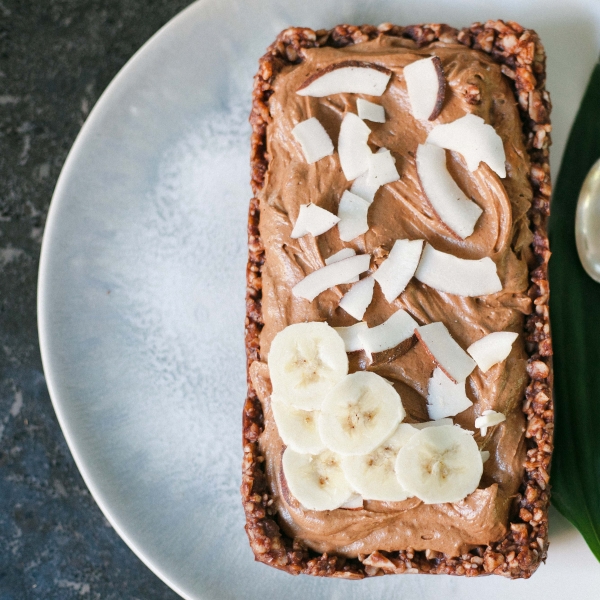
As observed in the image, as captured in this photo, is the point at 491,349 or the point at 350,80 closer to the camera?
the point at 491,349

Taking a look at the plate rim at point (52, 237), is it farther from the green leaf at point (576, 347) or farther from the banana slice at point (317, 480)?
the green leaf at point (576, 347)

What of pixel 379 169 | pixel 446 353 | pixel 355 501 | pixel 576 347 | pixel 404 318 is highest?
pixel 379 169

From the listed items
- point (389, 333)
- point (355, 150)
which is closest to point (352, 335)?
point (389, 333)

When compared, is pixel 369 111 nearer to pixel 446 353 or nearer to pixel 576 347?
pixel 446 353

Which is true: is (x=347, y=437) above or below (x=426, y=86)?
below

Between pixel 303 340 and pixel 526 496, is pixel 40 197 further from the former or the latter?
pixel 526 496

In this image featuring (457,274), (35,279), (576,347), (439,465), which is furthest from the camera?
(35,279)

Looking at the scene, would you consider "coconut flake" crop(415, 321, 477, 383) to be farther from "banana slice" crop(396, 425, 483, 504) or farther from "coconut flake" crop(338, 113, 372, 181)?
"coconut flake" crop(338, 113, 372, 181)
